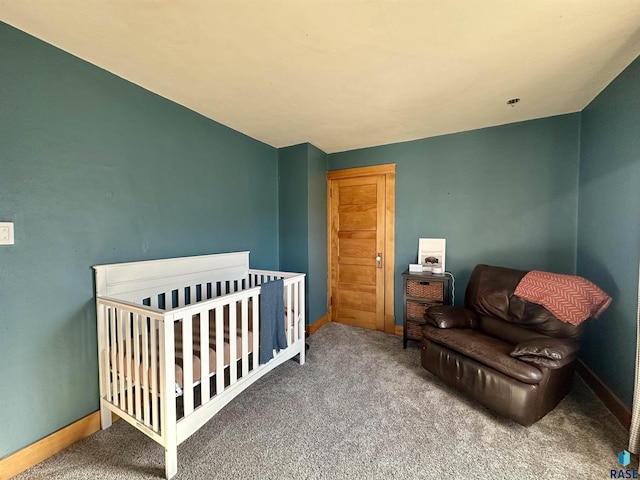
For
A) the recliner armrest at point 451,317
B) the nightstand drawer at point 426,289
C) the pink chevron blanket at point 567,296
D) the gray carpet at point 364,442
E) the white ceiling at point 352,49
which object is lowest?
the gray carpet at point 364,442

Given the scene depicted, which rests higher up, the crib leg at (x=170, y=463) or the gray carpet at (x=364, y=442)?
the crib leg at (x=170, y=463)

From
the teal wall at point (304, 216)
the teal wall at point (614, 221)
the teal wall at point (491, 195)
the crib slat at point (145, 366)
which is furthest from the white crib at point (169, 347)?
the teal wall at point (614, 221)

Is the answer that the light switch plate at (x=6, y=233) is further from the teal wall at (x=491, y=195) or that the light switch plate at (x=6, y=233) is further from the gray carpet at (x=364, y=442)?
the teal wall at (x=491, y=195)

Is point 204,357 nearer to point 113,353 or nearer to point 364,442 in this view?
point 113,353

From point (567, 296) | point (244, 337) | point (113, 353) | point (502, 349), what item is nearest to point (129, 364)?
point (113, 353)

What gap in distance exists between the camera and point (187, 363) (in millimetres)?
1382

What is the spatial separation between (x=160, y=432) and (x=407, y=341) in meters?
2.41

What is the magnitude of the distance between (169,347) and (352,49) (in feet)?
6.41

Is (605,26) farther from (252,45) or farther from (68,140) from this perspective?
(68,140)

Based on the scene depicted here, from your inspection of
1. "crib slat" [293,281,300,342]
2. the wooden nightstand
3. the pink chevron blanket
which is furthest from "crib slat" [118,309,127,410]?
the pink chevron blanket

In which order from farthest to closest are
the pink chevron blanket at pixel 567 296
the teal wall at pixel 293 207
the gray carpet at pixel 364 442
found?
the teal wall at pixel 293 207 < the pink chevron blanket at pixel 567 296 < the gray carpet at pixel 364 442

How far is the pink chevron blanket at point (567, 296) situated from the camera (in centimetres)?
173

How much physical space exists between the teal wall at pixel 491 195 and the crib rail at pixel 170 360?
2179 mm

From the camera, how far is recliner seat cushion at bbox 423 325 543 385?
1.56 meters
